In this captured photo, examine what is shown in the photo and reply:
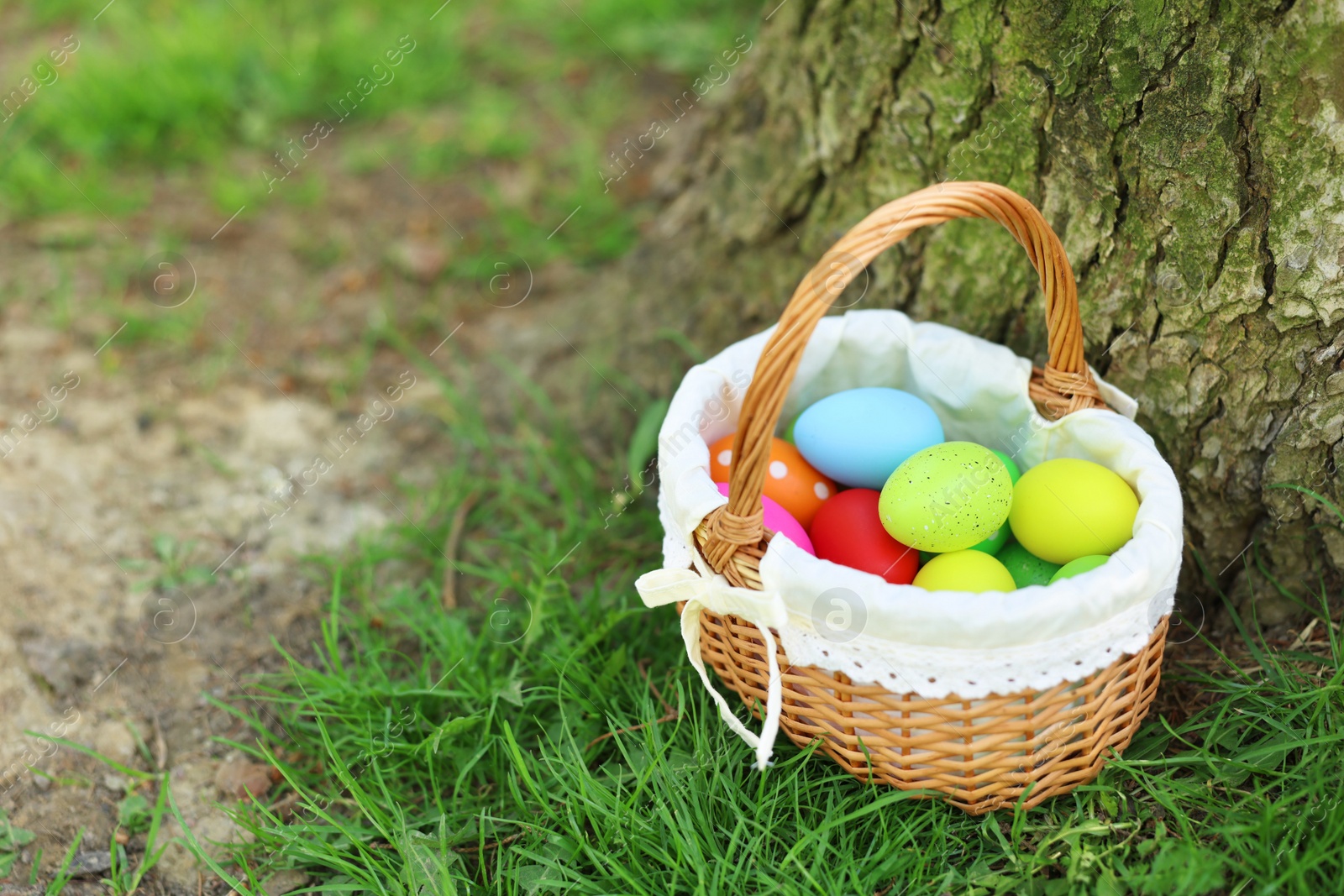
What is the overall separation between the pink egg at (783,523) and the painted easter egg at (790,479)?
101 mm

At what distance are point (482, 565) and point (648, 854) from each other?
85 cm

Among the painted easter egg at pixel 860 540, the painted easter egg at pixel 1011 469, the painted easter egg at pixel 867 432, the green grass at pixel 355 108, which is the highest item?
the green grass at pixel 355 108

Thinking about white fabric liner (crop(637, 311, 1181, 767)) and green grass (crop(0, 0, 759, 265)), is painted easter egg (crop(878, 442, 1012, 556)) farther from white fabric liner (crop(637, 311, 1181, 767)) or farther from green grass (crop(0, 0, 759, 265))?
green grass (crop(0, 0, 759, 265))

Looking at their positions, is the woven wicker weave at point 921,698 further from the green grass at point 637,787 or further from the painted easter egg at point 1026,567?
the painted easter egg at point 1026,567

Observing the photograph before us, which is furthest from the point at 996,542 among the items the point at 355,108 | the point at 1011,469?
the point at 355,108

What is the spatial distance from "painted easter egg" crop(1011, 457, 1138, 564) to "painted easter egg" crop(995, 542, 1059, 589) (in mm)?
27

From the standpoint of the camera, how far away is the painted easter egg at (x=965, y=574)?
159 cm

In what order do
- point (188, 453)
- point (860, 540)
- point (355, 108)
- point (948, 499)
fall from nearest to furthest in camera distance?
point (948, 499), point (860, 540), point (188, 453), point (355, 108)

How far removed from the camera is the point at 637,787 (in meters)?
1.57

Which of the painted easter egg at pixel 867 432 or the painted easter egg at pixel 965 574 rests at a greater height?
the painted easter egg at pixel 867 432

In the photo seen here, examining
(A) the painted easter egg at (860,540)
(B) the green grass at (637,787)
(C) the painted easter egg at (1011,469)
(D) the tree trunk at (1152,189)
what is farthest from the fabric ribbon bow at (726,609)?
(D) the tree trunk at (1152,189)

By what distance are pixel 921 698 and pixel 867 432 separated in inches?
21.3

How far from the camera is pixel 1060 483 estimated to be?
5.43 ft

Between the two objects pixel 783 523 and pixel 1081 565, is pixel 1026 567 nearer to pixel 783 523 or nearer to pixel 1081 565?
pixel 1081 565
